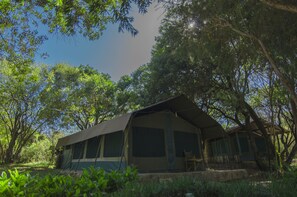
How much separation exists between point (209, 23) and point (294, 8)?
248cm

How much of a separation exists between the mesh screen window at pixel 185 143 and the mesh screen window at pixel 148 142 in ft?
2.13

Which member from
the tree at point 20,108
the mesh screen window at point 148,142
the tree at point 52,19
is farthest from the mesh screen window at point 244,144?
the tree at point 20,108

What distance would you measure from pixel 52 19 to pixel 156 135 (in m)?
4.93

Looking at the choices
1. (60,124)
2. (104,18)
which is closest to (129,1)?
(104,18)

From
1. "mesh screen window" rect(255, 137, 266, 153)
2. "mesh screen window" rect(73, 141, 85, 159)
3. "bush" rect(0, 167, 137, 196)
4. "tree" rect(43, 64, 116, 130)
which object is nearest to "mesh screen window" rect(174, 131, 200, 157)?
"mesh screen window" rect(73, 141, 85, 159)

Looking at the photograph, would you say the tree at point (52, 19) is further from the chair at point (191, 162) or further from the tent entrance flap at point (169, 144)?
the chair at point (191, 162)

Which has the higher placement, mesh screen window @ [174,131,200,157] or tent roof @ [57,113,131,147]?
tent roof @ [57,113,131,147]

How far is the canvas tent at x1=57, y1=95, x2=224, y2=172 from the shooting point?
7.56 m

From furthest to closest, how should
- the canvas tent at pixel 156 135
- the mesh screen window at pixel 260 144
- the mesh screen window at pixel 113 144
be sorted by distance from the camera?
the mesh screen window at pixel 260 144, the mesh screen window at pixel 113 144, the canvas tent at pixel 156 135

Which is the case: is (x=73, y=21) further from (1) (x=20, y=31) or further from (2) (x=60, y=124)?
(2) (x=60, y=124)

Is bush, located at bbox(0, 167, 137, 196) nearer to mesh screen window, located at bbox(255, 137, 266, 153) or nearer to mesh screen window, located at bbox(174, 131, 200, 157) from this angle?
mesh screen window, located at bbox(174, 131, 200, 157)

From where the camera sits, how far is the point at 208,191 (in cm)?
273

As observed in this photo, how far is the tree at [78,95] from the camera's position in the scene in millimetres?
16422

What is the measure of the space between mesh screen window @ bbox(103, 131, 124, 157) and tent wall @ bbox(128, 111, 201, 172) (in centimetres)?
54
